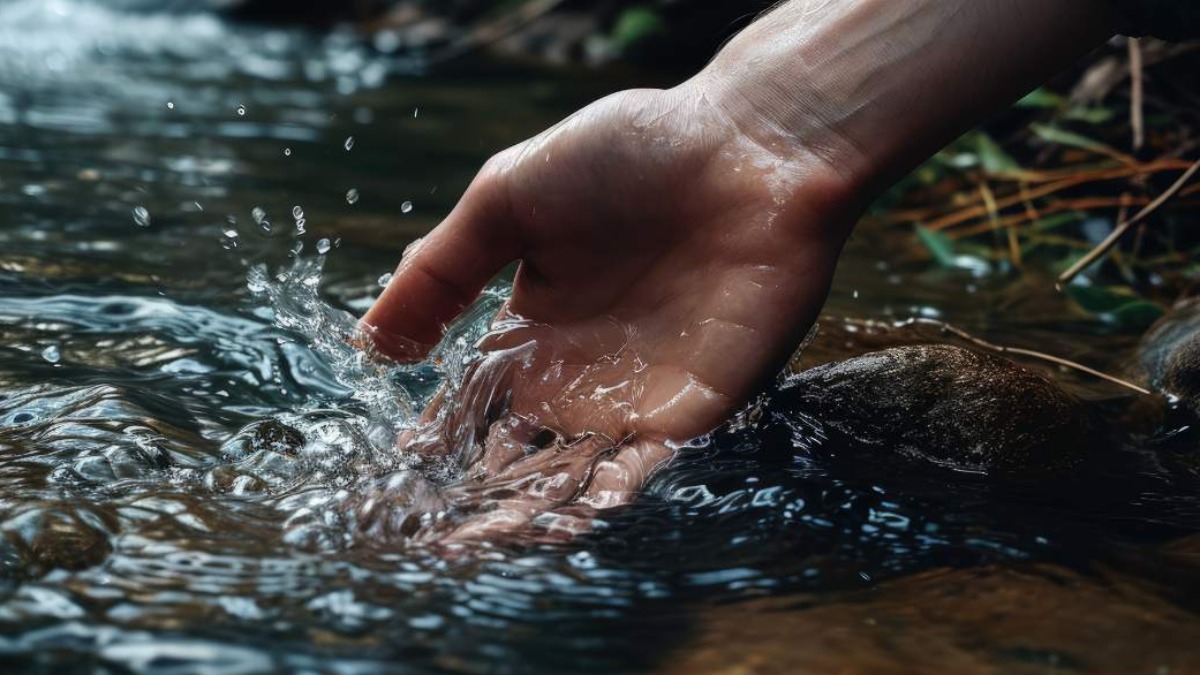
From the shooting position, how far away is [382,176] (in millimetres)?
5387

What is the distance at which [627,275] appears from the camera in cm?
263

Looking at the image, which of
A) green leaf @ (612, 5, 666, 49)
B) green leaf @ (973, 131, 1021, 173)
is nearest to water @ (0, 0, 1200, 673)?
green leaf @ (973, 131, 1021, 173)

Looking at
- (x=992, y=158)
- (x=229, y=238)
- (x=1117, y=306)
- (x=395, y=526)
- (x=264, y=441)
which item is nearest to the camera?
(x=395, y=526)

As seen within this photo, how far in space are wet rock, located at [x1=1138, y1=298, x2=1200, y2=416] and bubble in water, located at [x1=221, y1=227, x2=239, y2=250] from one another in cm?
289

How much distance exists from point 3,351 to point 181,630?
5.20 feet

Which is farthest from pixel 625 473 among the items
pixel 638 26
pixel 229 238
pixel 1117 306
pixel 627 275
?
pixel 638 26

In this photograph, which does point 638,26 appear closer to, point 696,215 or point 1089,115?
point 1089,115

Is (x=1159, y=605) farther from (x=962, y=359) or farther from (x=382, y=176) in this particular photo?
(x=382, y=176)

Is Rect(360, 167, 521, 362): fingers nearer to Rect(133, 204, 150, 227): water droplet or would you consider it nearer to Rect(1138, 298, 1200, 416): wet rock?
Rect(1138, 298, 1200, 416): wet rock

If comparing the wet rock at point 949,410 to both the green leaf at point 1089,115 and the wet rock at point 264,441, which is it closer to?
the wet rock at point 264,441

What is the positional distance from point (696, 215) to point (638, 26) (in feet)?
23.8

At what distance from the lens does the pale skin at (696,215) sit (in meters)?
2.44

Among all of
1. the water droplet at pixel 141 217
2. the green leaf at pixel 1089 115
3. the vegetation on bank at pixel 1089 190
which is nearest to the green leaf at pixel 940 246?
the vegetation on bank at pixel 1089 190

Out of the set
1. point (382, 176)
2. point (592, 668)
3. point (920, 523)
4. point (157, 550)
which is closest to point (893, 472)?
point (920, 523)
